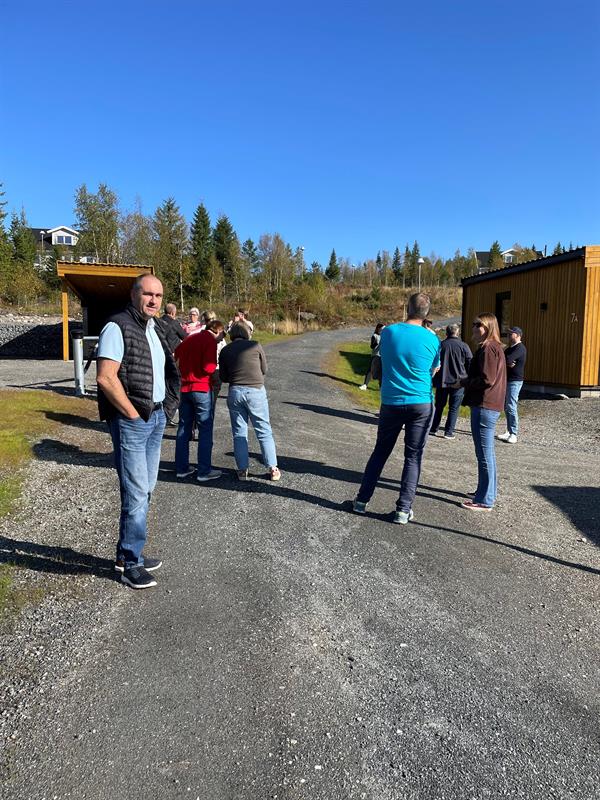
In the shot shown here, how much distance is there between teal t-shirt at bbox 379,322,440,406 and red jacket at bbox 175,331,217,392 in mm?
2060

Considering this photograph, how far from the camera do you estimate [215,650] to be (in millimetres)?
2900

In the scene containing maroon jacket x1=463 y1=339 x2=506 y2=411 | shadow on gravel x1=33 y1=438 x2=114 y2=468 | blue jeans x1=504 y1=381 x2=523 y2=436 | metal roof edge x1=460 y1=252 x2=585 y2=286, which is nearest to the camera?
maroon jacket x1=463 y1=339 x2=506 y2=411

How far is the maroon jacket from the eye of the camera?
5.27m

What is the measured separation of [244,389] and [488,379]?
246 centimetres

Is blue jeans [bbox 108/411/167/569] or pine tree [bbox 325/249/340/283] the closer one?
blue jeans [bbox 108/411/167/569]

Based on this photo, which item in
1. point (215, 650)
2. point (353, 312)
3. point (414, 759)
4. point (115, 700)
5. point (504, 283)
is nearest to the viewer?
point (414, 759)

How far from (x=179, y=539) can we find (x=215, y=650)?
5.18ft

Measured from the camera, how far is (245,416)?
5941 millimetres

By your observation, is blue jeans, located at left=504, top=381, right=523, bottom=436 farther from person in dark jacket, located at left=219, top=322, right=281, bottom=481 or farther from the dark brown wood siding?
the dark brown wood siding

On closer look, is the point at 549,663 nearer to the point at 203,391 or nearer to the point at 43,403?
the point at 203,391

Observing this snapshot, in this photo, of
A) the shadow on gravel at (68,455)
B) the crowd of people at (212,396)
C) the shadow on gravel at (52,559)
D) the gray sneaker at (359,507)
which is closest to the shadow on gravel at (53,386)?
the shadow on gravel at (68,455)

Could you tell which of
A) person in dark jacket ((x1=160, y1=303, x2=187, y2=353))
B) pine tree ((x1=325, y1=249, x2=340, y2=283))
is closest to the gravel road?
person in dark jacket ((x1=160, y1=303, x2=187, y2=353))

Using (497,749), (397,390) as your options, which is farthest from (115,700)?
(397,390)

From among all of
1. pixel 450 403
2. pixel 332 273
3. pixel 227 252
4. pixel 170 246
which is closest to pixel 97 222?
pixel 170 246
